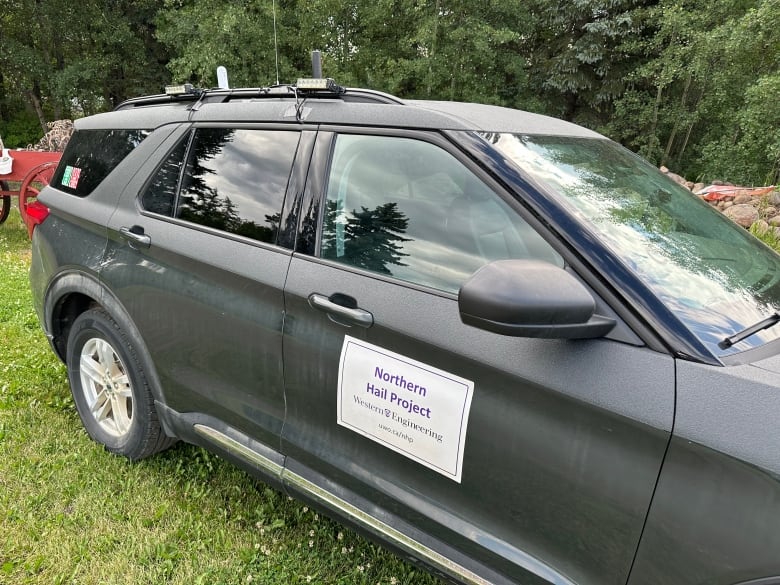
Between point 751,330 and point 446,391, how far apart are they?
2.56ft

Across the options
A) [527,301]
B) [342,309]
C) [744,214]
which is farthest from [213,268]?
[744,214]

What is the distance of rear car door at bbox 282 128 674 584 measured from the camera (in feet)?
4.25

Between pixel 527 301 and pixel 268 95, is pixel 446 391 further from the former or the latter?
pixel 268 95

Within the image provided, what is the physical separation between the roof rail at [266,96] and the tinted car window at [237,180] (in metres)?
0.18

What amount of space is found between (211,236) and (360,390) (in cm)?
95

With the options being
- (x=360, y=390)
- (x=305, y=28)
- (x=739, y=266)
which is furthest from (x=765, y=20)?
(x=360, y=390)

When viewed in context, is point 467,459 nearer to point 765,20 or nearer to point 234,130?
point 234,130

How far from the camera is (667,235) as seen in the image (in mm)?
1644

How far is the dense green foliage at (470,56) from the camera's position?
1585cm

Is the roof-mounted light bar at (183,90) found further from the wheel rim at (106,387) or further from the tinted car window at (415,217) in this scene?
the wheel rim at (106,387)

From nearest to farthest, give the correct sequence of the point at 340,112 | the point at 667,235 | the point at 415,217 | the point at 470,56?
the point at 667,235, the point at 415,217, the point at 340,112, the point at 470,56

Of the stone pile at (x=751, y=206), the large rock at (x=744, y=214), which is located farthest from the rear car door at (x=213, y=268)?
the large rock at (x=744, y=214)

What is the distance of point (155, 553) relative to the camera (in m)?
2.26

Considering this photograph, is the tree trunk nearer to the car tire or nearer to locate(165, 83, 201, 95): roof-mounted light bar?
the car tire
